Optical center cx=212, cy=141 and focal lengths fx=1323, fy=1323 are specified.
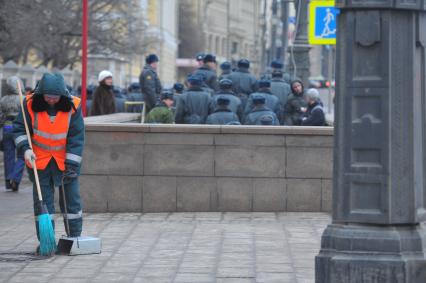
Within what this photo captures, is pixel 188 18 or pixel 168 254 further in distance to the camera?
pixel 188 18

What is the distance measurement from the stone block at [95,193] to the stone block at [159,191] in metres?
0.43

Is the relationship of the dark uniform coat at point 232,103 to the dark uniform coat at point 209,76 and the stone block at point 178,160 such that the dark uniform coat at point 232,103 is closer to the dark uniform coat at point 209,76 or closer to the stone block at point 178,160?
the dark uniform coat at point 209,76

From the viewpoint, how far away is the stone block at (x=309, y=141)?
1428 centimetres

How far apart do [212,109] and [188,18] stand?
116714mm

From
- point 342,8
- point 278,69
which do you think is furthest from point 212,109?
point 342,8

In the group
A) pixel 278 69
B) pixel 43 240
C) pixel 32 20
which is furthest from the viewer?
pixel 32 20

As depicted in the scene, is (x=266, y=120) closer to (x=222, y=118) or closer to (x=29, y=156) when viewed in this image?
(x=222, y=118)

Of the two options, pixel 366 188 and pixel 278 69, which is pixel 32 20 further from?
pixel 366 188

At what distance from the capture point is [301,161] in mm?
14305

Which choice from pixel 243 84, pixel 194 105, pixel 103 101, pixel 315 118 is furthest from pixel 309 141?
pixel 103 101

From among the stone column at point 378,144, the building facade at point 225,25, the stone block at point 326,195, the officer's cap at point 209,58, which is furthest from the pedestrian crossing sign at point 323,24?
the building facade at point 225,25

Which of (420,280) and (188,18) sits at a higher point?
(188,18)

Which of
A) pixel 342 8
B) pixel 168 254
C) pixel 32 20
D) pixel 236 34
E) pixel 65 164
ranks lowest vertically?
pixel 168 254

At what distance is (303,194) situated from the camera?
1433cm
